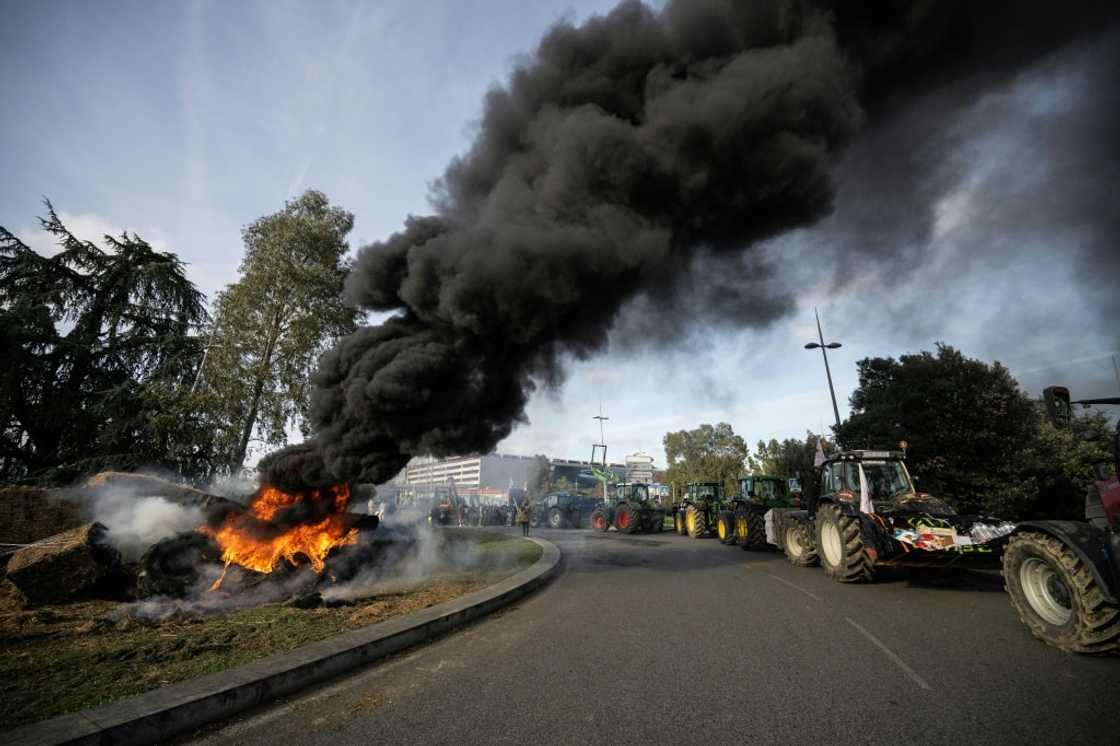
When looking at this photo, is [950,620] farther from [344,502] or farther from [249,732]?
[344,502]

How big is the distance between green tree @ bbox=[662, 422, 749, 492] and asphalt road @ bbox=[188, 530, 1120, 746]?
117ft

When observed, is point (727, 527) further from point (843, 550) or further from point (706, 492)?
point (843, 550)

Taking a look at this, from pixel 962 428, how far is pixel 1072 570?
12.9m

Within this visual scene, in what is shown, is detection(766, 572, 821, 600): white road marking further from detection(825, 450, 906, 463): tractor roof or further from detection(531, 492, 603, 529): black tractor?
detection(531, 492, 603, 529): black tractor

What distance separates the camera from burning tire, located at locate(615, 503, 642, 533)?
65.9ft

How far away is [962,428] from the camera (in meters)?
14.9

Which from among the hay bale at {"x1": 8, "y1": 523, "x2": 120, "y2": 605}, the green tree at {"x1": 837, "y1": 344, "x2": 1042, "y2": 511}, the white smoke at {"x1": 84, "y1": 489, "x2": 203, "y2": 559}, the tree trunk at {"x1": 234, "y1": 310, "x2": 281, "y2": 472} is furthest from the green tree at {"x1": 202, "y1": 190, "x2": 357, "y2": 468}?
the green tree at {"x1": 837, "y1": 344, "x2": 1042, "y2": 511}

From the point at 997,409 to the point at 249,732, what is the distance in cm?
1922

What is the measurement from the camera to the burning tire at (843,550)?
775cm

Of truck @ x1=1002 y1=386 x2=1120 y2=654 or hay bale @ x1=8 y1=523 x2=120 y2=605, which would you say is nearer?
truck @ x1=1002 y1=386 x2=1120 y2=654

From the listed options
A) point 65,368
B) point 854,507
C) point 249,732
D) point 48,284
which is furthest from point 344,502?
point 48,284

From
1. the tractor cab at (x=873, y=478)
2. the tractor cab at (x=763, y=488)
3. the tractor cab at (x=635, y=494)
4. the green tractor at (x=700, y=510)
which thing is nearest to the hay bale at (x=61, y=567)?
the tractor cab at (x=873, y=478)

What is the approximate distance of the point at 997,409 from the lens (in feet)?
48.8

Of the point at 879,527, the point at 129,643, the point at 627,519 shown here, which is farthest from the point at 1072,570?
the point at 627,519
